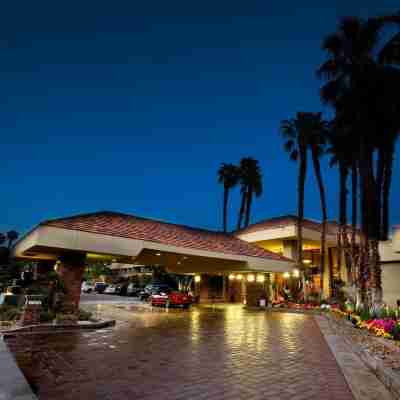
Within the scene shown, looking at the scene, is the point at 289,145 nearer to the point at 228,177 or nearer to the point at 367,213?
the point at 367,213

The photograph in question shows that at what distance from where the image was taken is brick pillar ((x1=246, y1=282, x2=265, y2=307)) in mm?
28703

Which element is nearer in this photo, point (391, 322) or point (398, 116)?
point (391, 322)

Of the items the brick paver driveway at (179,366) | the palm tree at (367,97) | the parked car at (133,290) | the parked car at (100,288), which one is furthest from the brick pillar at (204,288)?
the brick paver driveway at (179,366)

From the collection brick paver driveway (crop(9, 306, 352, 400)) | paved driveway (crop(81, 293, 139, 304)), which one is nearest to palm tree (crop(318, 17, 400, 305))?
brick paver driveway (crop(9, 306, 352, 400))

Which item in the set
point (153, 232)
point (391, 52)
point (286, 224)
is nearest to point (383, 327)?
point (153, 232)

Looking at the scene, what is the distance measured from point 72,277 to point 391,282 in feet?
74.6

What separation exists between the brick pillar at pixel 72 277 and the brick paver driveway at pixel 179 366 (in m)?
3.36

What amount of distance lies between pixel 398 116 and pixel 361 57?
351cm

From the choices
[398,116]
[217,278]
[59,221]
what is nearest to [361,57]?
[398,116]

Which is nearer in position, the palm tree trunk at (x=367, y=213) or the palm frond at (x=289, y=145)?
the palm tree trunk at (x=367, y=213)

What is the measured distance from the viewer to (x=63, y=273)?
16016 millimetres

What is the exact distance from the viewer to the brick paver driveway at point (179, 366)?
5.88 metres

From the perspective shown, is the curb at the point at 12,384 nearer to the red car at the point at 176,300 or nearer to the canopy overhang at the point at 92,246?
the canopy overhang at the point at 92,246

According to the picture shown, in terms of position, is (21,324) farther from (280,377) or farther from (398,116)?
(398,116)
